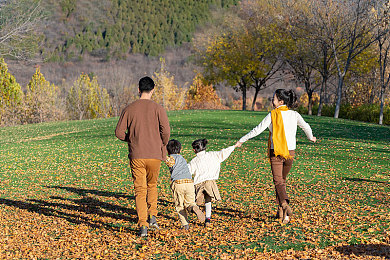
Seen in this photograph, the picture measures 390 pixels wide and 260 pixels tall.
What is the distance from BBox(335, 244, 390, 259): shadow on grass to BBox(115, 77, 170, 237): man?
2703 mm

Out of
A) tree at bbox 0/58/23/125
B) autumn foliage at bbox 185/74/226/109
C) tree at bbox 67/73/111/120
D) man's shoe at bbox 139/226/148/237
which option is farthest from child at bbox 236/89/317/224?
tree at bbox 67/73/111/120

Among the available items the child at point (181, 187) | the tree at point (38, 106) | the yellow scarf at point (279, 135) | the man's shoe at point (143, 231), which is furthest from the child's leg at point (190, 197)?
the tree at point (38, 106)

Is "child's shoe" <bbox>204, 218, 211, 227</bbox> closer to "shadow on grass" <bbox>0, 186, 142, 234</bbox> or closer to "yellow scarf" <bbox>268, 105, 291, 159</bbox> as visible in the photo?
"shadow on grass" <bbox>0, 186, 142, 234</bbox>

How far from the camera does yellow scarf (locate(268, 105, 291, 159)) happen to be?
631 cm

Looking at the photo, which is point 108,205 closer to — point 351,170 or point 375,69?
point 351,170

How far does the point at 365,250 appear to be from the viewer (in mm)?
5312

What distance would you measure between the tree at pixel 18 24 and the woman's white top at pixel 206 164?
60.4 feet

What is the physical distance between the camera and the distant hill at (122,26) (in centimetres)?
11400

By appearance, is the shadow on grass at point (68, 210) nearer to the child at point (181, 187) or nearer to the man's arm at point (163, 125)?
the child at point (181, 187)

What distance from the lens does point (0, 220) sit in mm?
7590

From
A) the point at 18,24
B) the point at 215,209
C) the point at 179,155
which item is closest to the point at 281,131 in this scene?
the point at 179,155

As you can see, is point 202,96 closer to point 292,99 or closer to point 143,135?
point 292,99

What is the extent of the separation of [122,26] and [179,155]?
13475cm

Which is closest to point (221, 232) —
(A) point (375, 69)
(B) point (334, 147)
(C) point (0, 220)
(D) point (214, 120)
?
(C) point (0, 220)
